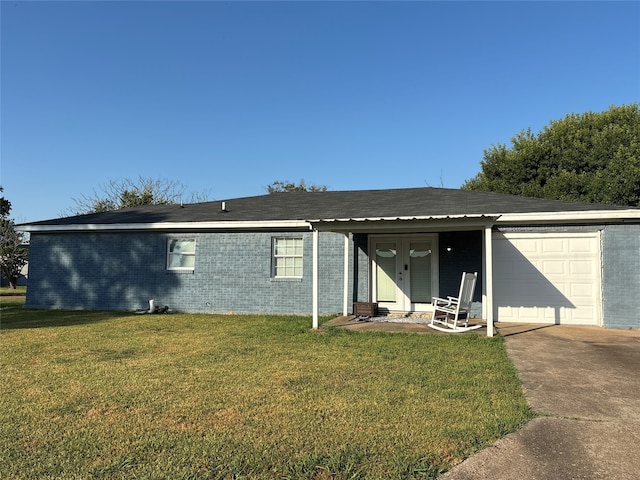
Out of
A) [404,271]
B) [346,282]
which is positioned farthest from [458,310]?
[346,282]

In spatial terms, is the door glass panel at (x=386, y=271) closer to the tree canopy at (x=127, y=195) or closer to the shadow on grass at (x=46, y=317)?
the shadow on grass at (x=46, y=317)

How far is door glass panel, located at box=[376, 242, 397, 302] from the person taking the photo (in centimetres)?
1103

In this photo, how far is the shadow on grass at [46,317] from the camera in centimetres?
956

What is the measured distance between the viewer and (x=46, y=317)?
10.9m

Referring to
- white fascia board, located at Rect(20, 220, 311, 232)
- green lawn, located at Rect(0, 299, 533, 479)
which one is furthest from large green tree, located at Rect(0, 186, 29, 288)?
green lawn, located at Rect(0, 299, 533, 479)

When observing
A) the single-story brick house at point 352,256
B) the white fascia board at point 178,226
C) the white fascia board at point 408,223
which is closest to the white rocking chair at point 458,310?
the single-story brick house at point 352,256

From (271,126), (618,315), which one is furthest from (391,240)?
(271,126)

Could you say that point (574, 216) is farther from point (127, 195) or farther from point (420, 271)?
point (127, 195)

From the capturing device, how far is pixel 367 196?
13953 millimetres

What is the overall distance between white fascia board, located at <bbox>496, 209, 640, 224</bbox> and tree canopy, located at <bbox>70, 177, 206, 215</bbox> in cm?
3066

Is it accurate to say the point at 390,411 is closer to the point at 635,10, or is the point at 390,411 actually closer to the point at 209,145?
the point at 635,10

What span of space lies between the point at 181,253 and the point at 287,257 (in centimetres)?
343

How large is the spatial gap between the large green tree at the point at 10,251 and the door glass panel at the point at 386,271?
2646cm

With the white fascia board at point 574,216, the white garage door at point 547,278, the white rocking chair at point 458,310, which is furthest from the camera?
the white garage door at point 547,278
